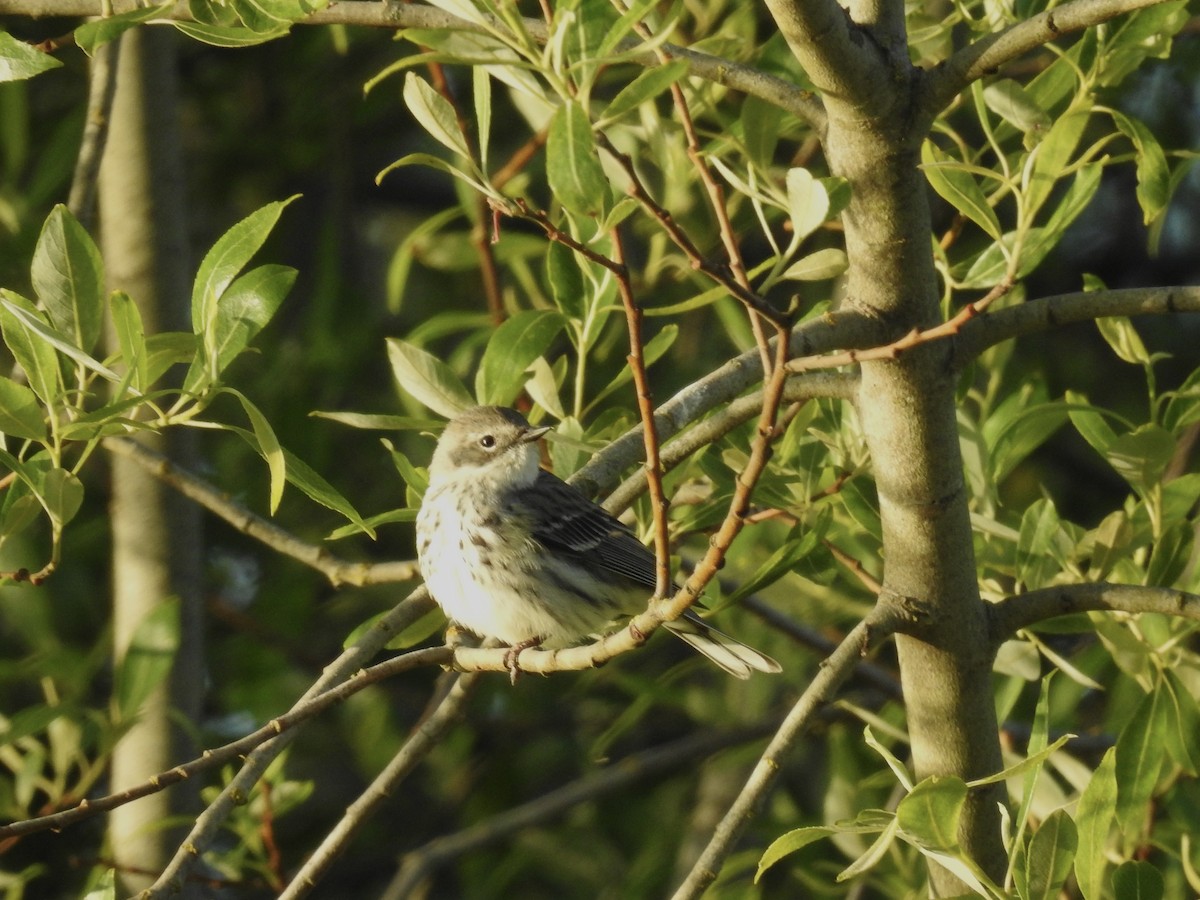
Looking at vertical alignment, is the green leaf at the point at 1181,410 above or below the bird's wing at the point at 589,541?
above

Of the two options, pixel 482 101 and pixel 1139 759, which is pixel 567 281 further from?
pixel 1139 759

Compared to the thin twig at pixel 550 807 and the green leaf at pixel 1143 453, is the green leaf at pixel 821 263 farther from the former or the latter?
the thin twig at pixel 550 807

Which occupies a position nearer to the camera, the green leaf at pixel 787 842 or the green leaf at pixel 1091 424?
the green leaf at pixel 787 842

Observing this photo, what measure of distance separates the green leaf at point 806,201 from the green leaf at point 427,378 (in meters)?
1.42

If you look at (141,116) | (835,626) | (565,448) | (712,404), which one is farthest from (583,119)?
(835,626)

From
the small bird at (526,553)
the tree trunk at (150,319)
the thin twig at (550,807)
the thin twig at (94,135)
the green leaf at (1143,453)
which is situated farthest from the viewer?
the thin twig at (550,807)

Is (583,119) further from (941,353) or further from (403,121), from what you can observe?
(403,121)

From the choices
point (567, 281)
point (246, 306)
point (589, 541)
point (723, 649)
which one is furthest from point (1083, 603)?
point (589, 541)

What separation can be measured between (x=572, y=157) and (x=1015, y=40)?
1002mm

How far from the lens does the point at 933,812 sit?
100 inches

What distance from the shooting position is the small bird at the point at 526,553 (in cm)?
491

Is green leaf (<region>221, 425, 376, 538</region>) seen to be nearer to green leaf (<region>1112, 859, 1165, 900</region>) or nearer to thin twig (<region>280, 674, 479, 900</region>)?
thin twig (<region>280, 674, 479, 900</region>)

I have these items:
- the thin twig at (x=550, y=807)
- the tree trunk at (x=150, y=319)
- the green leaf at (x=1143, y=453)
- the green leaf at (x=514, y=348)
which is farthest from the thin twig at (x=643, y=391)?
the thin twig at (x=550, y=807)

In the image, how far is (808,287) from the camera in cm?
670
